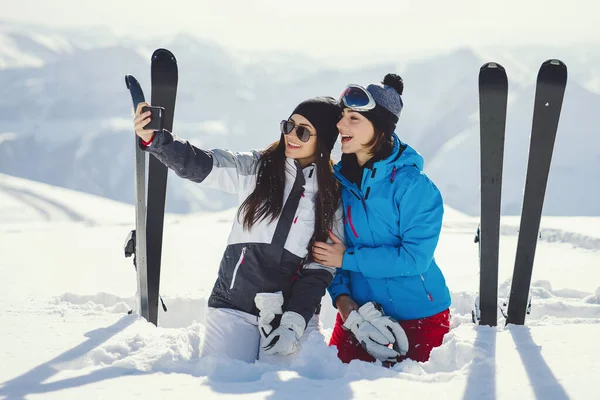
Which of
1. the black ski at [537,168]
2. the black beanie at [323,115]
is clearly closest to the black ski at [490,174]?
the black ski at [537,168]

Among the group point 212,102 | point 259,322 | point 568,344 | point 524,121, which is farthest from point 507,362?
point 212,102

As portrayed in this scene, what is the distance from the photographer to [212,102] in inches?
744

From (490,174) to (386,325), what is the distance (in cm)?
98

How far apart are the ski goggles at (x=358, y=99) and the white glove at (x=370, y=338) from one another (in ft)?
2.96

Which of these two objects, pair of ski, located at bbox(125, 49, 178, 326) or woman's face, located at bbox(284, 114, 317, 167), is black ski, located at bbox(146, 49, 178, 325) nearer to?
pair of ski, located at bbox(125, 49, 178, 326)

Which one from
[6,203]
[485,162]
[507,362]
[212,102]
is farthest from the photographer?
[212,102]

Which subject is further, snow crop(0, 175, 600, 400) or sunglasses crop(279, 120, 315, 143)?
sunglasses crop(279, 120, 315, 143)

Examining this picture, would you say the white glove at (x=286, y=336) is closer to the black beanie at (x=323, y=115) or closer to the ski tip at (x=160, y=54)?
the black beanie at (x=323, y=115)

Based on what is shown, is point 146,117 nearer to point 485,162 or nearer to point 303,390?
point 303,390

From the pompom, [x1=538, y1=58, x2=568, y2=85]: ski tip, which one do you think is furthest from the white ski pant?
[x1=538, y1=58, x2=568, y2=85]: ski tip

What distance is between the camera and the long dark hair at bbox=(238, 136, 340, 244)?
2.61m

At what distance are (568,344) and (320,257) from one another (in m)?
1.06

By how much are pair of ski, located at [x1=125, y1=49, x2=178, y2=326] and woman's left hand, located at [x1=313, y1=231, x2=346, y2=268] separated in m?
1.07

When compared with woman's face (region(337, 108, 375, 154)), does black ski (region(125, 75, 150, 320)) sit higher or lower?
lower
